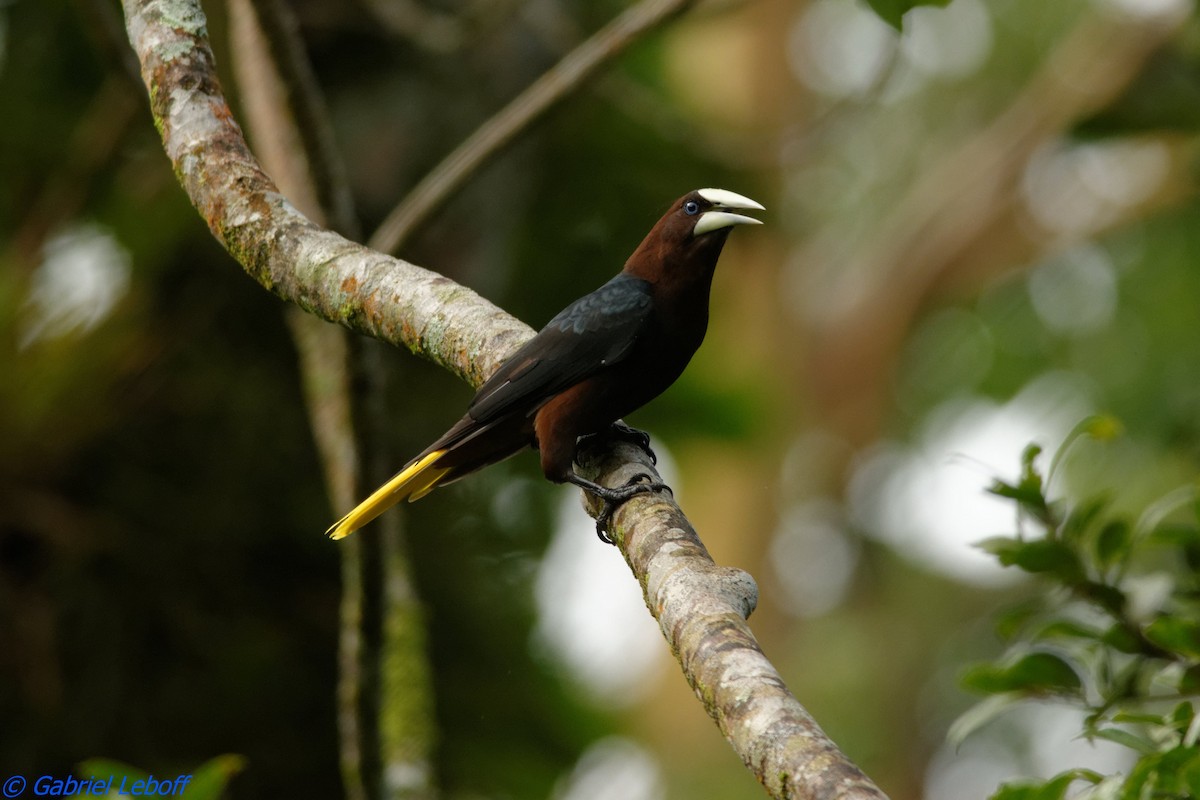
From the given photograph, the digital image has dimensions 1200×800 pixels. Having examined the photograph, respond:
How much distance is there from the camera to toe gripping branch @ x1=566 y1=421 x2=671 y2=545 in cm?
235

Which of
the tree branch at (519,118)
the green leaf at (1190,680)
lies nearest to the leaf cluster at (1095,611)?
the green leaf at (1190,680)

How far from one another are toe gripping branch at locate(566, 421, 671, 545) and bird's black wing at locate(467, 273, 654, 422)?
0.52 ft

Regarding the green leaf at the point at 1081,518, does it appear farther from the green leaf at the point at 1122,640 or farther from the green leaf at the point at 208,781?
the green leaf at the point at 208,781

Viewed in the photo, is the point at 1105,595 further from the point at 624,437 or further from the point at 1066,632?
the point at 624,437

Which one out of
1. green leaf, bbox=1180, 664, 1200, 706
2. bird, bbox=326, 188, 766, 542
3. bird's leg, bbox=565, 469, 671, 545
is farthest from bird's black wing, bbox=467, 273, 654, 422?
green leaf, bbox=1180, 664, 1200, 706

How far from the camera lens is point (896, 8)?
280 cm

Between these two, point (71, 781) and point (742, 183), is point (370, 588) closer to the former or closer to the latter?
point (71, 781)

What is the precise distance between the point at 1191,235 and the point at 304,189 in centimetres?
675

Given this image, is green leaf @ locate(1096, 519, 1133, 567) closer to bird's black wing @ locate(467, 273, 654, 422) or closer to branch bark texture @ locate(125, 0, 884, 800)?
branch bark texture @ locate(125, 0, 884, 800)

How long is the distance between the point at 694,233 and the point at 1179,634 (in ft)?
5.13

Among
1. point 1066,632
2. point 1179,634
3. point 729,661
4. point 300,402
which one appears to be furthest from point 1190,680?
point 300,402

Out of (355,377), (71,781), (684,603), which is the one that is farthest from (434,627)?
(684,603)

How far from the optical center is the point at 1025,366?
1077cm

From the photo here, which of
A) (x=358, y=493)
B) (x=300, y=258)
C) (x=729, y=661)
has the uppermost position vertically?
(x=358, y=493)
